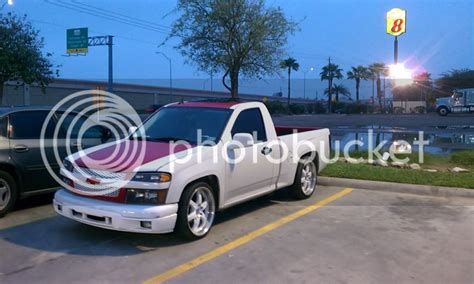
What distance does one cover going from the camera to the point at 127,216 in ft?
17.2

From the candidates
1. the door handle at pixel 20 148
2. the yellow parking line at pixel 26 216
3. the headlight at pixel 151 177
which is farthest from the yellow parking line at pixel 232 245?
the door handle at pixel 20 148

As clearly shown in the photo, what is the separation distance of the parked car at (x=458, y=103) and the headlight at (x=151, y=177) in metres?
49.9

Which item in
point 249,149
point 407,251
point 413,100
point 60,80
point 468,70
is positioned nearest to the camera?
point 407,251

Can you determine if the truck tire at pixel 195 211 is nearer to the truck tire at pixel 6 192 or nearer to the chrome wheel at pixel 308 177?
the chrome wheel at pixel 308 177

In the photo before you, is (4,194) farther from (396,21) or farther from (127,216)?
(396,21)

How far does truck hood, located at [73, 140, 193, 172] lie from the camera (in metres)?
5.58

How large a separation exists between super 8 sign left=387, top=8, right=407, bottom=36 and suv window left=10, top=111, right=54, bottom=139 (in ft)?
42.8

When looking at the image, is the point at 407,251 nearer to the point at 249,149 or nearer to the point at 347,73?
the point at 249,149

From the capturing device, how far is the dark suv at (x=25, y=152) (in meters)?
A: 6.77

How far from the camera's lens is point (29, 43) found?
21219mm

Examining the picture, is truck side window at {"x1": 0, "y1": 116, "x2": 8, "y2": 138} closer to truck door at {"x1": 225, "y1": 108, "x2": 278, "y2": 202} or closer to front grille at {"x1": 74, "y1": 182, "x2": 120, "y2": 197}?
front grille at {"x1": 74, "y1": 182, "x2": 120, "y2": 197}

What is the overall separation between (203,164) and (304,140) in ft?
9.14

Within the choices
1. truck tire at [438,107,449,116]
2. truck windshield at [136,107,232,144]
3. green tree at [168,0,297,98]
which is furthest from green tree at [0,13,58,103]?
truck tire at [438,107,449,116]

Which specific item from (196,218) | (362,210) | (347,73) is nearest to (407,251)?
(362,210)
